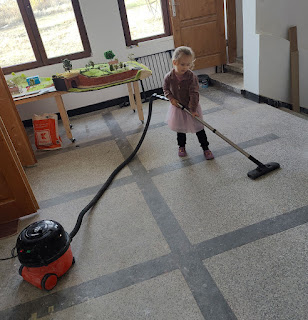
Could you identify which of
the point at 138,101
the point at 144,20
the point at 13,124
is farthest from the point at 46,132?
the point at 144,20

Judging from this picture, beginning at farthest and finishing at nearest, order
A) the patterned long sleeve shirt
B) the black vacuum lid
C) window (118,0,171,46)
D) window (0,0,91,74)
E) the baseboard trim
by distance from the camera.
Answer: window (118,0,171,46)
window (0,0,91,74)
the baseboard trim
the patterned long sleeve shirt
the black vacuum lid

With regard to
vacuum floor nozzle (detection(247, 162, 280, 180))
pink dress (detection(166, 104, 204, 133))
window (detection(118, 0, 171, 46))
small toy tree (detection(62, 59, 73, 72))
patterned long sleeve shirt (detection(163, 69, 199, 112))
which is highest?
window (detection(118, 0, 171, 46))

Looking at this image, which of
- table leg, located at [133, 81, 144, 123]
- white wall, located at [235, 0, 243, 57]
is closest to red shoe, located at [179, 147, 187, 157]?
table leg, located at [133, 81, 144, 123]

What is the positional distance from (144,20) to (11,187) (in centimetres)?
345

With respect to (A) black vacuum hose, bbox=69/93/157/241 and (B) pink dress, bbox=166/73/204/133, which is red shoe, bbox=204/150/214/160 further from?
(A) black vacuum hose, bbox=69/93/157/241

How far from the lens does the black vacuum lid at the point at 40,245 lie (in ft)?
5.30

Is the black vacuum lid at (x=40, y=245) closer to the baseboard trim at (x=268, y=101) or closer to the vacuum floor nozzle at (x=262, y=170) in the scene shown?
the vacuum floor nozzle at (x=262, y=170)

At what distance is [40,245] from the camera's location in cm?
161

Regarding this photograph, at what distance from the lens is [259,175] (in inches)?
94.9

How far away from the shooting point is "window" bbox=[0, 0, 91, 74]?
158 inches

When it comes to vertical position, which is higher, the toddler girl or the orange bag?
the toddler girl

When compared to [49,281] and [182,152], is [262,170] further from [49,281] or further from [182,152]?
[49,281]

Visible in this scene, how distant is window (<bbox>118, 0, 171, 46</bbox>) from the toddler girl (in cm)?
233

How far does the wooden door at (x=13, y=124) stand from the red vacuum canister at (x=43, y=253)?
1669 mm
